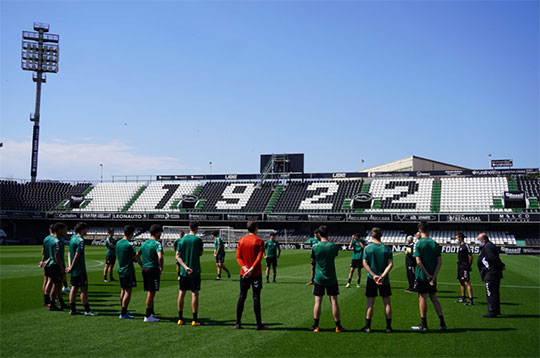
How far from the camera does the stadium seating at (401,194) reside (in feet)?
176

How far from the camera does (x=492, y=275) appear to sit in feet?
38.1

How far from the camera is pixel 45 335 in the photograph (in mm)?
8922

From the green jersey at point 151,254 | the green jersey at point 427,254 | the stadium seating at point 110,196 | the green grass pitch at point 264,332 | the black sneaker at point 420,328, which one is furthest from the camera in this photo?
the stadium seating at point 110,196

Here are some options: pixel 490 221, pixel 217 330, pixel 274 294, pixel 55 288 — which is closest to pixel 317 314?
pixel 217 330

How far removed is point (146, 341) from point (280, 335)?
2.55 meters

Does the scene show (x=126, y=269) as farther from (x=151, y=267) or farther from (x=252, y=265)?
(x=252, y=265)

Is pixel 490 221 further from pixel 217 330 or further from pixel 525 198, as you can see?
pixel 217 330

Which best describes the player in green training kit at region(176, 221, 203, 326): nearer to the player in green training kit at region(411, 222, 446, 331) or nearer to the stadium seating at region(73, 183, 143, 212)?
the player in green training kit at region(411, 222, 446, 331)

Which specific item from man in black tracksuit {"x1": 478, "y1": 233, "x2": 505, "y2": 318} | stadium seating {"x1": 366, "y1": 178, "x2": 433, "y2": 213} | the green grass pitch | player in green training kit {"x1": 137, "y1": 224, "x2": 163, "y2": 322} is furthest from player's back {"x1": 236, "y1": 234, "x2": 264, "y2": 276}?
stadium seating {"x1": 366, "y1": 178, "x2": 433, "y2": 213}

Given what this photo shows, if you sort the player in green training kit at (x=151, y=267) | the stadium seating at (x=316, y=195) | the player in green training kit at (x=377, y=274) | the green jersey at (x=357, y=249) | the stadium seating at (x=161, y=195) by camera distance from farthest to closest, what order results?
1. the stadium seating at (x=161, y=195)
2. the stadium seating at (x=316, y=195)
3. the green jersey at (x=357, y=249)
4. the player in green training kit at (x=151, y=267)
5. the player in green training kit at (x=377, y=274)

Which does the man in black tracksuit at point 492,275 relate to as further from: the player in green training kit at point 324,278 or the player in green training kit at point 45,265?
the player in green training kit at point 45,265

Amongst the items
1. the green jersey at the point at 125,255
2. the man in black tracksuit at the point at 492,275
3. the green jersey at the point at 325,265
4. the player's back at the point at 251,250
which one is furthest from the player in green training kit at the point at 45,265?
the man in black tracksuit at the point at 492,275

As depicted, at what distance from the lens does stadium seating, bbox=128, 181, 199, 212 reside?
6185 cm

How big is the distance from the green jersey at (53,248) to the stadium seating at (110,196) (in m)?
51.8
